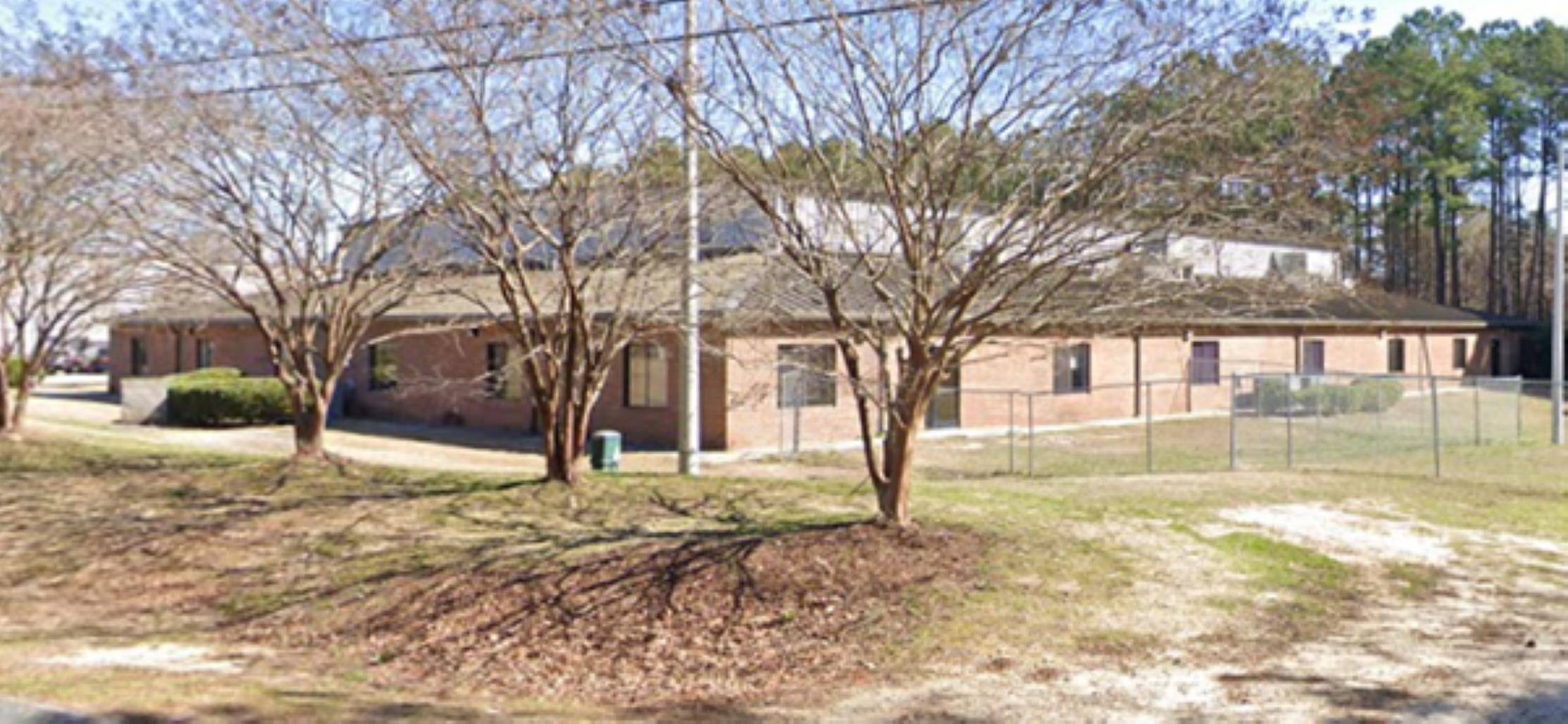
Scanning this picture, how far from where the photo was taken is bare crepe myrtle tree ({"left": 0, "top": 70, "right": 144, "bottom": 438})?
15180 millimetres

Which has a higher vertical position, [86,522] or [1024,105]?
[1024,105]

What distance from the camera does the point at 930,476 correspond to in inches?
751

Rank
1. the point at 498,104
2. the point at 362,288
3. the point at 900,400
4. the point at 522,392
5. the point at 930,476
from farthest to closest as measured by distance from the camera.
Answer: the point at 522,392 → the point at 930,476 → the point at 362,288 → the point at 498,104 → the point at 900,400

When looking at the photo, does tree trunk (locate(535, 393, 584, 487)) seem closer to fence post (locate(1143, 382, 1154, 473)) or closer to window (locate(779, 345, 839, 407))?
window (locate(779, 345, 839, 407))

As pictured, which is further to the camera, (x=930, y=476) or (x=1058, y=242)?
(x=930, y=476)

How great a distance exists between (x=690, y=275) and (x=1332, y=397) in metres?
21.8

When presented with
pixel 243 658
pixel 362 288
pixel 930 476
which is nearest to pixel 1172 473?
pixel 930 476

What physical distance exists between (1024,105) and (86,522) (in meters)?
11.4

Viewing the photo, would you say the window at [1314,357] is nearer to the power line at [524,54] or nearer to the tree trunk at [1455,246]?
the tree trunk at [1455,246]

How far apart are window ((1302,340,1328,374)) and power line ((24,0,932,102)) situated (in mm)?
29493

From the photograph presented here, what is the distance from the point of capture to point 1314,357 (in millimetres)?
37594

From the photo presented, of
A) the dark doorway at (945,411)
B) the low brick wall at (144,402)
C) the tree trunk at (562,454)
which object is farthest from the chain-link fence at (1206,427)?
the low brick wall at (144,402)

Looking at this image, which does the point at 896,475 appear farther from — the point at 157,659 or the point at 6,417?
the point at 6,417

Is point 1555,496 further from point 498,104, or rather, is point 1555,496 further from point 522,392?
point 522,392
